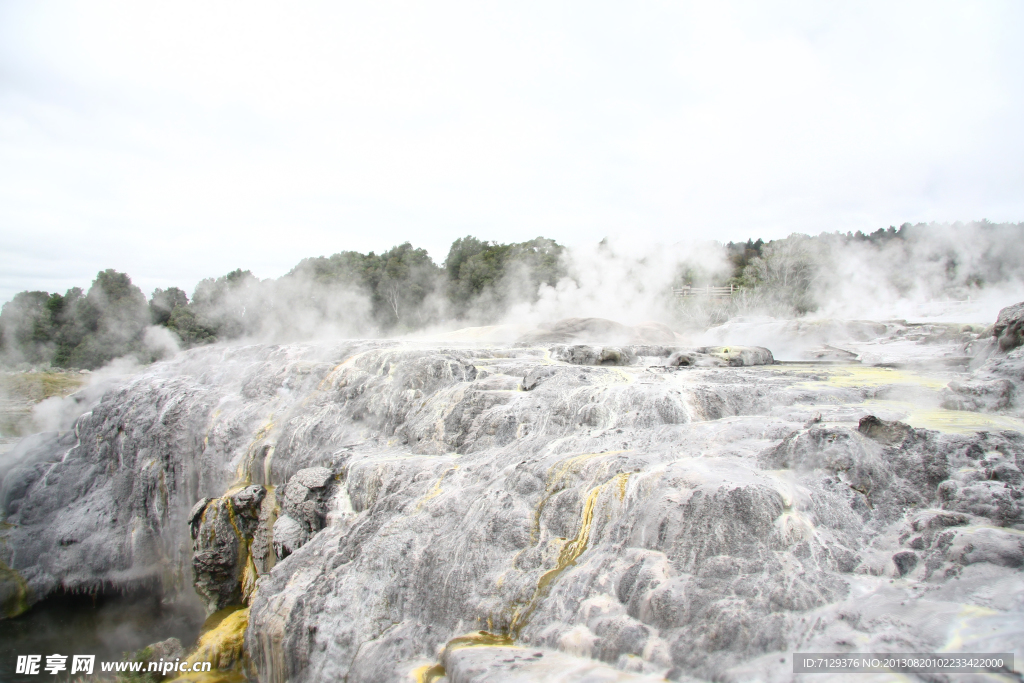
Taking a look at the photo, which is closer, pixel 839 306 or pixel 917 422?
pixel 917 422

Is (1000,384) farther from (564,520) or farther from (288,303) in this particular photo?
(288,303)

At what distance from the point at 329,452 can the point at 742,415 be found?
643cm

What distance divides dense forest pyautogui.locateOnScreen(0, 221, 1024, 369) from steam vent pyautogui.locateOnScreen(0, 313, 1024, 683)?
1417cm

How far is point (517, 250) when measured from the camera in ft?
105

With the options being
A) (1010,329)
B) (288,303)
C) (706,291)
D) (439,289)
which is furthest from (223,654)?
(288,303)

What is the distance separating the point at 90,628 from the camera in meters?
10.3

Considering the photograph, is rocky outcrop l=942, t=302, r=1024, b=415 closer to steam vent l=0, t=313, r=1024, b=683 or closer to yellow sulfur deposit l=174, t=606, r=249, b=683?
steam vent l=0, t=313, r=1024, b=683

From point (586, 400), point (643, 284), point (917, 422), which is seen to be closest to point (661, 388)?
point (586, 400)

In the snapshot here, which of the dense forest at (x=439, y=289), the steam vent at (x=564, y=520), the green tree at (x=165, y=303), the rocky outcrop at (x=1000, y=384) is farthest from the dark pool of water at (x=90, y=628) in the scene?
the green tree at (x=165, y=303)

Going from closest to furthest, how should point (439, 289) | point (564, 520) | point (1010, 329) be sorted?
point (564, 520) → point (1010, 329) → point (439, 289)

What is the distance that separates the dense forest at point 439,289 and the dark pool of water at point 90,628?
20.9 metres

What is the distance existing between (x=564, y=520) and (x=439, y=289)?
1200 inches

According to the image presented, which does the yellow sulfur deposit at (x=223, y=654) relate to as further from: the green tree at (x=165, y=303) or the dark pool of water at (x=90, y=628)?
the green tree at (x=165, y=303)

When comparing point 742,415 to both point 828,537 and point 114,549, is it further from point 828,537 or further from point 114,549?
point 114,549
